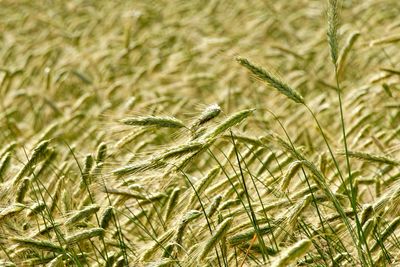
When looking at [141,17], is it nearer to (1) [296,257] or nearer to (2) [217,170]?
(2) [217,170]

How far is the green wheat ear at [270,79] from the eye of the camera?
96.7 inches

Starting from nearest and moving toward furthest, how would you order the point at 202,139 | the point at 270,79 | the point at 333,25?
the point at 202,139
the point at 270,79
the point at 333,25

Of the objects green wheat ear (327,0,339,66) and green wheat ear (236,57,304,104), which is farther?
green wheat ear (327,0,339,66)

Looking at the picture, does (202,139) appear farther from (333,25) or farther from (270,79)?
(333,25)

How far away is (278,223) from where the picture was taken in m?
2.38

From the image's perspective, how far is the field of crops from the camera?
2.44 m

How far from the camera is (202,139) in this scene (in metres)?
2.33

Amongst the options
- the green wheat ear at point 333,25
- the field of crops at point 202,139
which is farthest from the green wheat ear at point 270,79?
the green wheat ear at point 333,25

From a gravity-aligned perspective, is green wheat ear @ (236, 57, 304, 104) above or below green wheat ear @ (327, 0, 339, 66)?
below

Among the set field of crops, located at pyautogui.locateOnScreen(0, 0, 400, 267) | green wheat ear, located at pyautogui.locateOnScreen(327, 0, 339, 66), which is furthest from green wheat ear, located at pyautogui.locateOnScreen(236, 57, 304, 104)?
green wheat ear, located at pyautogui.locateOnScreen(327, 0, 339, 66)

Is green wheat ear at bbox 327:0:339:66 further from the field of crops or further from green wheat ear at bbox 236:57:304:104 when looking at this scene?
green wheat ear at bbox 236:57:304:104

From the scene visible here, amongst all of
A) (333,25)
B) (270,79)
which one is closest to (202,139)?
(270,79)

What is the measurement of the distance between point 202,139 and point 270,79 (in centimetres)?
32

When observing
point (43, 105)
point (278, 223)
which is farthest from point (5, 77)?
point (278, 223)
